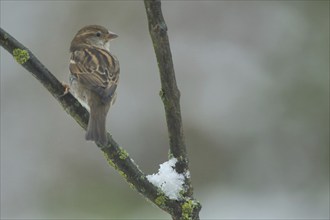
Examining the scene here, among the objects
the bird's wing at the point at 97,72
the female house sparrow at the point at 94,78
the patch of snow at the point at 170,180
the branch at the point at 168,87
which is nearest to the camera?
the branch at the point at 168,87

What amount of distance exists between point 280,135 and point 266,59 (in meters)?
1.26

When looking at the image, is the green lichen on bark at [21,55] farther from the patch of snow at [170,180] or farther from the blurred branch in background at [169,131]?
the patch of snow at [170,180]

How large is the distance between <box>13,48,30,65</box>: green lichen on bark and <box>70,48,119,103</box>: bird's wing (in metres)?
1.13

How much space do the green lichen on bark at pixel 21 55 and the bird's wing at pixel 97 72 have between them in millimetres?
1134

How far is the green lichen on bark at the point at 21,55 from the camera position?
8.95ft

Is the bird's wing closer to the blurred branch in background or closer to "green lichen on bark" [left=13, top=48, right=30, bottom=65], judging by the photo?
the blurred branch in background

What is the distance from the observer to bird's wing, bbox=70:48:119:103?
399cm

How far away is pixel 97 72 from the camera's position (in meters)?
4.14

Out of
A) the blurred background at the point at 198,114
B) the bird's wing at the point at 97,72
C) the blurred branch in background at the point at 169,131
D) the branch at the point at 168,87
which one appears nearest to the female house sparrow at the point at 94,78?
the bird's wing at the point at 97,72

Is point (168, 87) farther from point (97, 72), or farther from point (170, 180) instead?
point (97, 72)

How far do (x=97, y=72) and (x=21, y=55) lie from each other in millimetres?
1400

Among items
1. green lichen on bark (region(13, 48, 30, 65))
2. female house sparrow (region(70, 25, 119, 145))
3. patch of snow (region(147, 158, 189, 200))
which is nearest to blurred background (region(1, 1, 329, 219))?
female house sparrow (region(70, 25, 119, 145))

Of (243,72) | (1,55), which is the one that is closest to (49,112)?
(1,55)

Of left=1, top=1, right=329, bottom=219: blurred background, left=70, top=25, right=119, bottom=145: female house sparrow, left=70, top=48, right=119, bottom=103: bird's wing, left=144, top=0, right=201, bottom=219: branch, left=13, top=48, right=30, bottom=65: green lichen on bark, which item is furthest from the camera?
left=1, top=1, right=329, bottom=219: blurred background
